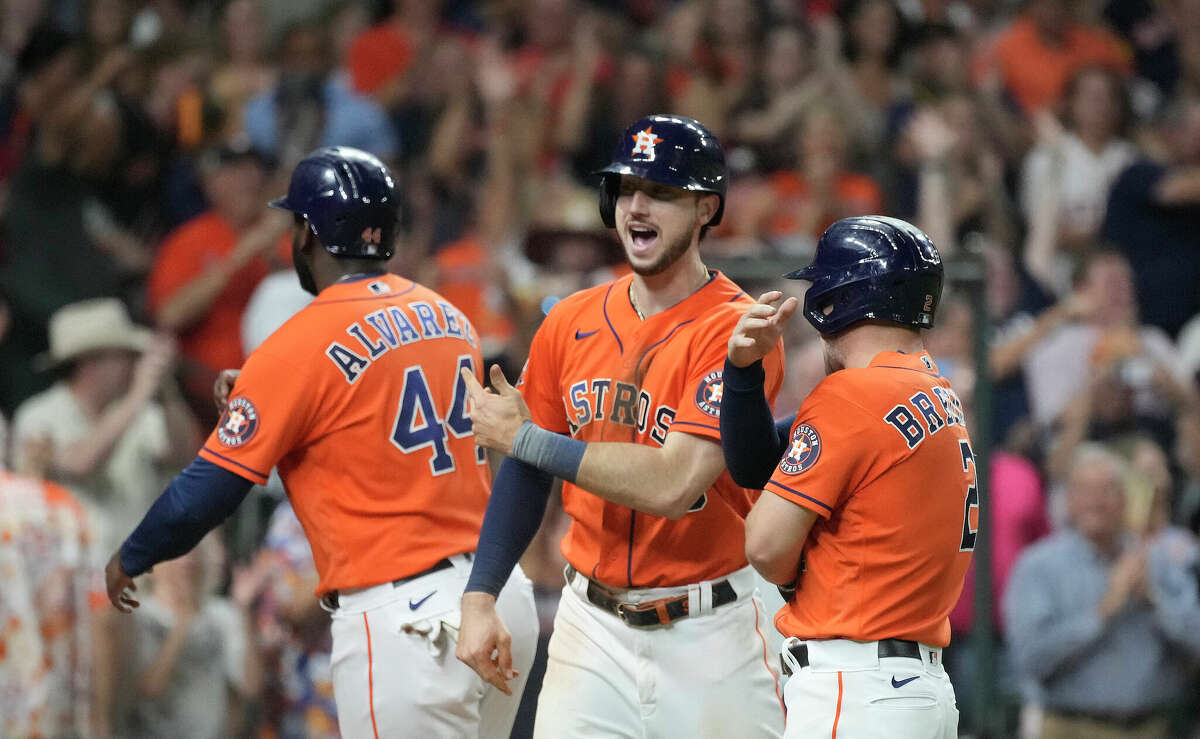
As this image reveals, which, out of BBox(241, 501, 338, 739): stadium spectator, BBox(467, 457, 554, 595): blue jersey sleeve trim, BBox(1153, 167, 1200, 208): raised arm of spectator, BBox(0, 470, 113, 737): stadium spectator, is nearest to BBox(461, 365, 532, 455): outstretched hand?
BBox(467, 457, 554, 595): blue jersey sleeve trim

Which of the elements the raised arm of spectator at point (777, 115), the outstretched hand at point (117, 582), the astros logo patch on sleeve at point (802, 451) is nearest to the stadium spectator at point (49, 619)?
the outstretched hand at point (117, 582)

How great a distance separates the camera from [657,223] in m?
4.09

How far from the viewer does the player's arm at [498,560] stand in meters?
3.99

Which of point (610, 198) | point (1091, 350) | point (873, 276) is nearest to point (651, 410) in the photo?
point (610, 198)

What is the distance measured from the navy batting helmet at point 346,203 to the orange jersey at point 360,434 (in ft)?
0.49

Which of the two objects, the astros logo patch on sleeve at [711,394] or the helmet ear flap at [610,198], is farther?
the helmet ear flap at [610,198]

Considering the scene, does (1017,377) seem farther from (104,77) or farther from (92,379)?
(104,77)

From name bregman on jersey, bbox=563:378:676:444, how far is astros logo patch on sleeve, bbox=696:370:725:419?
15 cm

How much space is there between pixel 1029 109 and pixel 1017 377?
2.77 meters

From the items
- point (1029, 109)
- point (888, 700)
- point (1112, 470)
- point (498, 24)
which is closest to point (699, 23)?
point (498, 24)

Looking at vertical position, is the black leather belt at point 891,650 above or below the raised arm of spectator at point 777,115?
below

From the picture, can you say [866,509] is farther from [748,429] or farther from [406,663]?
[406,663]

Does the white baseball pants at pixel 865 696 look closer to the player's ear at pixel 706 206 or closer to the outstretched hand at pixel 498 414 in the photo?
the outstretched hand at pixel 498 414

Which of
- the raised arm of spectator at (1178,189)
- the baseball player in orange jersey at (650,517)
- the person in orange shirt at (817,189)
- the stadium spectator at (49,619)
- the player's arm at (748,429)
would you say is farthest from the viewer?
the raised arm of spectator at (1178,189)
